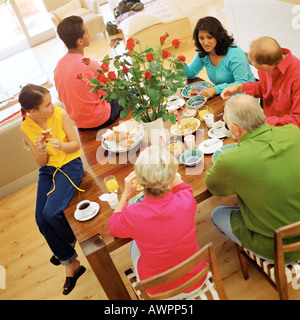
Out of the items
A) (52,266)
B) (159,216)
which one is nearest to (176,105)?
(159,216)

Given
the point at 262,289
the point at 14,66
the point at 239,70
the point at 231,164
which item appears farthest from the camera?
the point at 14,66

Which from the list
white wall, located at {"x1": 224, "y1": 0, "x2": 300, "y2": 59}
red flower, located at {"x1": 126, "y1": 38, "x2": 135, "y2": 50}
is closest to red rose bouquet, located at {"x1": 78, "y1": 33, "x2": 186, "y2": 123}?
red flower, located at {"x1": 126, "y1": 38, "x2": 135, "y2": 50}

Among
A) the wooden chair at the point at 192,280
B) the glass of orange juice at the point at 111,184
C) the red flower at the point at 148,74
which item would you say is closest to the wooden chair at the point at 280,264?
the wooden chair at the point at 192,280

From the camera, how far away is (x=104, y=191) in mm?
2102

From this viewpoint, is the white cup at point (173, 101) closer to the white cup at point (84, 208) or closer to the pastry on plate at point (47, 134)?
the pastry on plate at point (47, 134)

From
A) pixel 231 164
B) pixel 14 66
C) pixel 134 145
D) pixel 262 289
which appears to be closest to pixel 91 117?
pixel 134 145

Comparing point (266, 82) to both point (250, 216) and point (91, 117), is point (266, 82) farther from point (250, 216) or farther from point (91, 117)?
point (91, 117)

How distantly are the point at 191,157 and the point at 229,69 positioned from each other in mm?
1025

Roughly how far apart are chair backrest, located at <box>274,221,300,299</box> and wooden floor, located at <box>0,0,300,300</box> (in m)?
0.41

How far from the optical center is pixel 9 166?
348 cm

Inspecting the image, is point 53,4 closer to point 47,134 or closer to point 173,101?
point 173,101

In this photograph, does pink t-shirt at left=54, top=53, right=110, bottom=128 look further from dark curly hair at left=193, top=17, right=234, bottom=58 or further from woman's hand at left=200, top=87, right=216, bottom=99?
dark curly hair at left=193, top=17, right=234, bottom=58

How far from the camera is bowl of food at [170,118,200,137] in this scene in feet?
7.62
